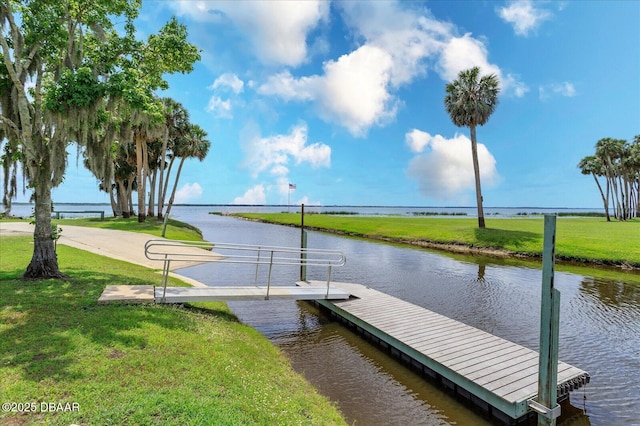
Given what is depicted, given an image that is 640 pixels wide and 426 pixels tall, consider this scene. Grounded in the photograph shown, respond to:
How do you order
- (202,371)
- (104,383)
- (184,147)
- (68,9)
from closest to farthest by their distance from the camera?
1. (104,383)
2. (202,371)
3. (68,9)
4. (184,147)

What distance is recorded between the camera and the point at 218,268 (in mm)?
17703

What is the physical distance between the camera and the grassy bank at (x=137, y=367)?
13.1ft

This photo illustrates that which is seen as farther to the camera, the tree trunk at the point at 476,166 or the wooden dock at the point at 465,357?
the tree trunk at the point at 476,166

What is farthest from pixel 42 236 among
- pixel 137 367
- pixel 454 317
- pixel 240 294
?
pixel 454 317

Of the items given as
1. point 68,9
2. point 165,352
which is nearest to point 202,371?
point 165,352

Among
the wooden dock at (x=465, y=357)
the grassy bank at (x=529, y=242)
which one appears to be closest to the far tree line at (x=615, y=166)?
the grassy bank at (x=529, y=242)

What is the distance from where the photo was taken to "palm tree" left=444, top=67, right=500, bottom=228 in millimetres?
32062

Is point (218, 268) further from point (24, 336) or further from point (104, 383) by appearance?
point (104, 383)

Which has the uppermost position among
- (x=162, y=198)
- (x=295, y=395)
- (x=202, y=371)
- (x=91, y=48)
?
(x=91, y=48)

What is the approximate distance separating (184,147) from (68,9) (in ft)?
99.6

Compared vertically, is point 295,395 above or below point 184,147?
below

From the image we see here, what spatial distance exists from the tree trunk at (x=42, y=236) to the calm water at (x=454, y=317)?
5.37 metres

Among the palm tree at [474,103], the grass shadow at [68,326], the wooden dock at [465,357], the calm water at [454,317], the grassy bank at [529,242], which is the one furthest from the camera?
the palm tree at [474,103]

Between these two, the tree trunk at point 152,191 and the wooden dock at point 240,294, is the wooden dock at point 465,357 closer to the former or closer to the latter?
the wooden dock at point 240,294
